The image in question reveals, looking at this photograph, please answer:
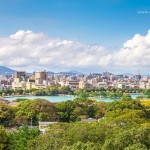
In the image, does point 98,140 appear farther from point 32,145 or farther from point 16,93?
point 16,93

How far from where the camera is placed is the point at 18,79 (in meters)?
117

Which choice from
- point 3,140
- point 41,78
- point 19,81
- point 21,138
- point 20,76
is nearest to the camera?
point 21,138

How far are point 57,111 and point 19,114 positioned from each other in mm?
3222

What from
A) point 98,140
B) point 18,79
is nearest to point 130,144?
point 98,140

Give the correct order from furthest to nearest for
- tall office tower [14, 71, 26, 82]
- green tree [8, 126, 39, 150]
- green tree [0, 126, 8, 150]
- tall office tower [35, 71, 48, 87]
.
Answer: tall office tower [14, 71, 26, 82] → tall office tower [35, 71, 48, 87] → green tree [0, 126, 8, 150] → green tree [8, 126, 39, 150]

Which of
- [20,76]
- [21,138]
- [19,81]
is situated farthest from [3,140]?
[20,76]

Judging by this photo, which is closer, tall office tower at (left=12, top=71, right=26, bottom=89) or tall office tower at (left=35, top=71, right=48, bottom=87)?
tall office tower at (left=12, top=71, right=26, bottom=89)

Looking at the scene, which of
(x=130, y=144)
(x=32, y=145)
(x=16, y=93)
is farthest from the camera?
(x=16, y=93)

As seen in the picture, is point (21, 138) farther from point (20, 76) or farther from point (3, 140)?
point (20, 76)

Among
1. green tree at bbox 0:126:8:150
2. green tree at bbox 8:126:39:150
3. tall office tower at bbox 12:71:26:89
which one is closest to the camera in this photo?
green tree at bbox 8:126:39:150

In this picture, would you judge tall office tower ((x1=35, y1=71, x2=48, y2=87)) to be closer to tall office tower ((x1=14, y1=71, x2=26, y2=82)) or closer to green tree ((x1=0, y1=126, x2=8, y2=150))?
tall office tower ((x1=14, y1=71, x2=26, y2=82))

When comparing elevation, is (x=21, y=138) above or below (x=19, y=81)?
below

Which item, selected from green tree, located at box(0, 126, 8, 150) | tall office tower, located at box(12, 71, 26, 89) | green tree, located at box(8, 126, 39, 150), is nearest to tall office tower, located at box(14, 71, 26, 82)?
tall office tower, located at box(12, 71, 26, 89)

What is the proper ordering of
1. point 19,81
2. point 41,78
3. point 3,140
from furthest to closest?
point 41,78, point 19,81, point 3,140
